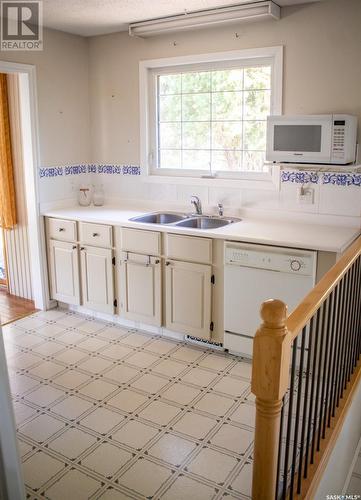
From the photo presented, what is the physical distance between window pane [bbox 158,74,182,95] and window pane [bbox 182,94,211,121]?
0.36ft

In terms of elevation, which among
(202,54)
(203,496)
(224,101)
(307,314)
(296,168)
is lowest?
(203,496)

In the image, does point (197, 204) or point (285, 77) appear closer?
point (285, 77)

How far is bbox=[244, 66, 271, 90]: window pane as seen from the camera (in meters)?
3.64

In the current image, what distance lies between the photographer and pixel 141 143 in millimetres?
4285

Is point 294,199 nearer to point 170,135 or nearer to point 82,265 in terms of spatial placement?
point 170,135

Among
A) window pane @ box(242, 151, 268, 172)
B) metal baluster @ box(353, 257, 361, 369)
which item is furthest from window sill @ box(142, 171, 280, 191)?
metal baluster @ box(353, 257, 361, 369)

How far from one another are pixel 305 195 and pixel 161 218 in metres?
1.20

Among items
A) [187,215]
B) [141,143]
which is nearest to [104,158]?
[141,143]

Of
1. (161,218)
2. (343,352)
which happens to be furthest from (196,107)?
(343,352)

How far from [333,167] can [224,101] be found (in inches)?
46.2

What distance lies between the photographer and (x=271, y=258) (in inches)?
123

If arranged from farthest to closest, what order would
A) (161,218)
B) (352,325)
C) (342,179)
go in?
(161,218) → (342,179) → (352,325)

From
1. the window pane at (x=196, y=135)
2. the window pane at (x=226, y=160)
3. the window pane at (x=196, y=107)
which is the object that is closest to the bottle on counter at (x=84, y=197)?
the window pane at (x=196, y=135)

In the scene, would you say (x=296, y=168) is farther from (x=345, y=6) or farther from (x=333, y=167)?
(x=345, y=6)
